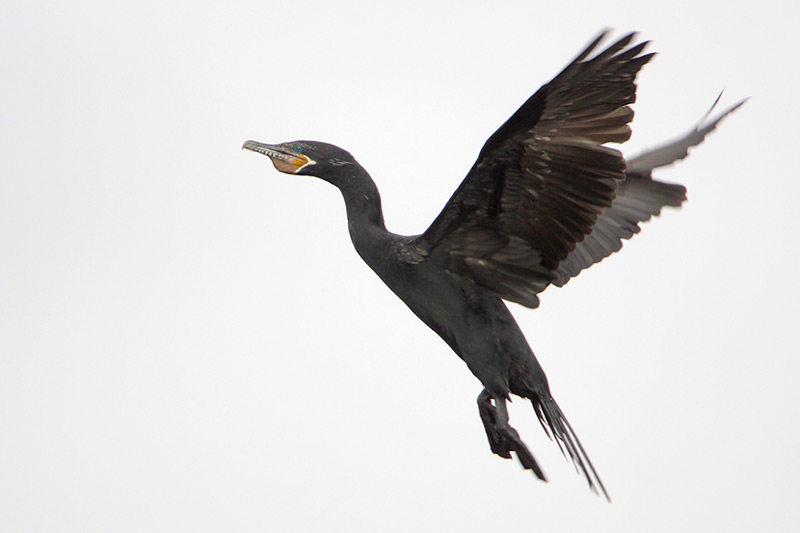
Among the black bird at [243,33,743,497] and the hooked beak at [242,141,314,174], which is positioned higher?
the hooked beak at [242,141,314,174]

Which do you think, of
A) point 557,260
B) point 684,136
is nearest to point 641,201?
point 684,136

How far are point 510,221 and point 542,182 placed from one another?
0.28m

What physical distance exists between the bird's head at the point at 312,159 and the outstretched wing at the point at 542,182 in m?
0.60

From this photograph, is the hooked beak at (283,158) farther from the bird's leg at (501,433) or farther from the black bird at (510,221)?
the bird's leg at (501,433)

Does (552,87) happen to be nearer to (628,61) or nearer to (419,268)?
(628,61)

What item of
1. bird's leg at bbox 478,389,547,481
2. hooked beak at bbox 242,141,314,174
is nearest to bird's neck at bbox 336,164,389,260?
hooked beak at bbox 242,141,314,174

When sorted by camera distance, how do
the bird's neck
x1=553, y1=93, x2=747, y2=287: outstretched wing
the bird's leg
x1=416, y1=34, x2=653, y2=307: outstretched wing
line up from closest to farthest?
1. x1=416, y1=34, x2=653, y2=307: outstretched wing
2. the bird's leg
3. the bird's neck
4. x1=553, y1=93, x2=747, y2=287: outstretched wing

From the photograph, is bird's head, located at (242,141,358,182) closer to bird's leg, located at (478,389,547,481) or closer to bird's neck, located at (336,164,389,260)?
bird's neck, located at (336,164,389,260)

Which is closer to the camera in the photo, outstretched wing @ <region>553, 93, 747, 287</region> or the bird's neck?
the bird's neck

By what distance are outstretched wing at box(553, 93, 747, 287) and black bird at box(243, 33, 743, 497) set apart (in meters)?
0.36

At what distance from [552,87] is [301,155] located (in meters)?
1.49

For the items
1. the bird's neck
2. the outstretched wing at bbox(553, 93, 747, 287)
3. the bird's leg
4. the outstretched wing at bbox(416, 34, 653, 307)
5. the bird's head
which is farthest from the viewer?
the outstretched wing at bbox(553, 93, 747, 287)

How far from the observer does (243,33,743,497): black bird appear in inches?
193

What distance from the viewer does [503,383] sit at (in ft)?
18.0
